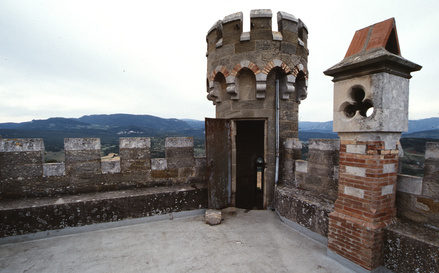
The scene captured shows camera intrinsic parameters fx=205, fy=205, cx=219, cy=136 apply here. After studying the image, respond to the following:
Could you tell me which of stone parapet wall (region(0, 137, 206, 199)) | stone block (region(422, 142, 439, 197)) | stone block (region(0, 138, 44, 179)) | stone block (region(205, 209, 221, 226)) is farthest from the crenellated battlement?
stone block (region(0, 138, 44, 179))

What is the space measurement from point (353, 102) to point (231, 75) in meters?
2.79

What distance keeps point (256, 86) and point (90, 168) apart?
4235 millimetres

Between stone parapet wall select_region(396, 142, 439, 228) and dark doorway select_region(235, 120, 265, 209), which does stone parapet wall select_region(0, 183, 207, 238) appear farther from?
stone parapet wall select_region(396, 142, 439, 228)

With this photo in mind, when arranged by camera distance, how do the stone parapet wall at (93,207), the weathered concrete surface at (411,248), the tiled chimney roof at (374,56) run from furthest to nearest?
1. the stone parapet wall at (93,207)
2. the tiled chimney roof at (374,56)
3. the weathered concrete surface at (411,248)

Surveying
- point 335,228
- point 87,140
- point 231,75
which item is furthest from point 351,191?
point 87,140

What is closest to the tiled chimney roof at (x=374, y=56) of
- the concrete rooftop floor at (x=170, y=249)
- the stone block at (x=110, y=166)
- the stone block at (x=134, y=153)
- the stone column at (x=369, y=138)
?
the stone column at (x=369, y=138)

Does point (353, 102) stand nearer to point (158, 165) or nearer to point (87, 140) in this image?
point (158, 165)

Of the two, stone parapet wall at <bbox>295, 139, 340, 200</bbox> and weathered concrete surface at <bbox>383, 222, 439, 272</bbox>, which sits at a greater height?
stone parapet wall at <bbox>295, 139, 340, 200</bbox>

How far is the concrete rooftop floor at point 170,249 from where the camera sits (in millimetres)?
3057

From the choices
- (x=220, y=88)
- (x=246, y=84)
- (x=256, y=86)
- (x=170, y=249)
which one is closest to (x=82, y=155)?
(x=170, y=249)

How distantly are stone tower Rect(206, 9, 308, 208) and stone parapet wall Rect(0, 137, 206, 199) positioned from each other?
0.71 metres

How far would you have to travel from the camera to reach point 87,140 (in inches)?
177

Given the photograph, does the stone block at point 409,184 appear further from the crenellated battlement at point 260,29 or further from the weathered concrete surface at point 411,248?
the crenellated battlement at point 260,29

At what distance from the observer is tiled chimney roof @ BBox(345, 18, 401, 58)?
112 inches
